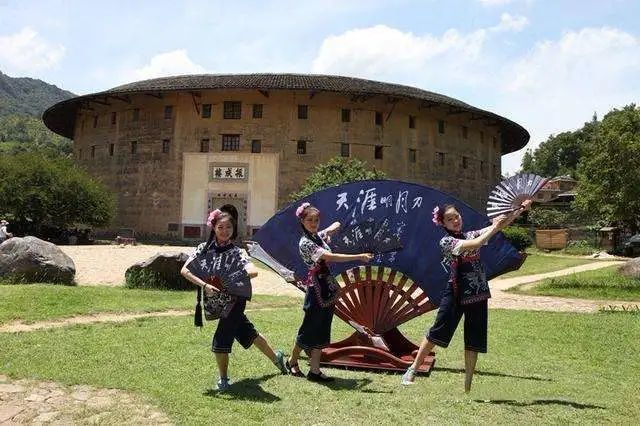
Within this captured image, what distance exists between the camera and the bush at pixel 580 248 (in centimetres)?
2941

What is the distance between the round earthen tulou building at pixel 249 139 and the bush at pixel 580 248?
22.8 feet

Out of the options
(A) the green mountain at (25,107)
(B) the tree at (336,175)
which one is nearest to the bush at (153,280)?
(B) the tree at (336,175)

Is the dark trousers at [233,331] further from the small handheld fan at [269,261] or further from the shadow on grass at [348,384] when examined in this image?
the small handheld fan at [269,261]

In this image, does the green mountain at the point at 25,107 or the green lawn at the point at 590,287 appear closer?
the green lawn at the point at 590,287

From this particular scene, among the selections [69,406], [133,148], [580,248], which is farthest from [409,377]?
[133,148]

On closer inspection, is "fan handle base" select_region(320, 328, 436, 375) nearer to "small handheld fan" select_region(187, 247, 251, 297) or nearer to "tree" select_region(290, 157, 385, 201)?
"small handheld fan" select_region(187, 247, 251, 297)

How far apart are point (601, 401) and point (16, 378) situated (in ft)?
16.3

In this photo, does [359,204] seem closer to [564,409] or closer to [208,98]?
[564,409]

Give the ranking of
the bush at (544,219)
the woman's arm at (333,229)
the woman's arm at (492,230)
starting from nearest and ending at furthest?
the woman's arm at (492,230) < the woman's arm at (333,229) < the bush at (544,219)

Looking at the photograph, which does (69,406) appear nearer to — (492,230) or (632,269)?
(492,230)

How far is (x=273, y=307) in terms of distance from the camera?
11.4 meters

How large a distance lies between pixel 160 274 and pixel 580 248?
25454 mm

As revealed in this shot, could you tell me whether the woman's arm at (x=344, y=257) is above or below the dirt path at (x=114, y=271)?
above

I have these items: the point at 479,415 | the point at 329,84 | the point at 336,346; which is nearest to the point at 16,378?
the point at 336,346
